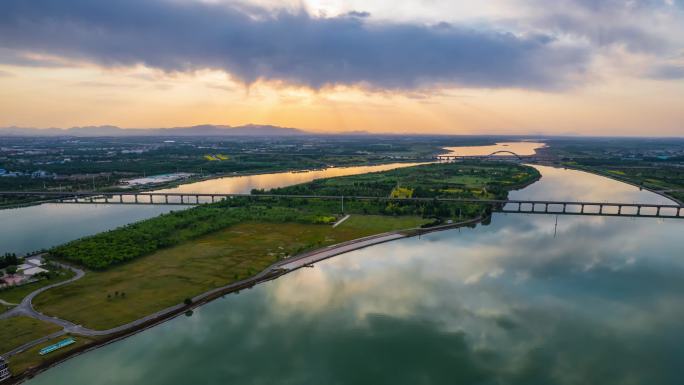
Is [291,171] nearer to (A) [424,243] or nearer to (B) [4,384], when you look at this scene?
(A) [424,243]

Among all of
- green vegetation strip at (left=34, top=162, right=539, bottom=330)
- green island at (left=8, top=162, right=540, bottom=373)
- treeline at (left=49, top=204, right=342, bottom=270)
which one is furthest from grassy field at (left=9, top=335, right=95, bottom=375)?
treeline at (left=49, top=204, right=342, bottom=270)

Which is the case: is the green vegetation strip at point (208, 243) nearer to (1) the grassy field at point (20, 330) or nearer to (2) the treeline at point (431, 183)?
(2) the treeline at point (431, 183)

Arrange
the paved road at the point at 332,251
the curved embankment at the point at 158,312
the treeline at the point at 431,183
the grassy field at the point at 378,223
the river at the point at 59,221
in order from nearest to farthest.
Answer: the curved embankment at the point at 158,312, the paved road at the point at 332,251, the river at the point at 59,221, the grassy field at the point at 378,223, the treeline at the point at 431,183

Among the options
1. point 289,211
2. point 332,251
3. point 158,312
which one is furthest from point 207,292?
point 289,211

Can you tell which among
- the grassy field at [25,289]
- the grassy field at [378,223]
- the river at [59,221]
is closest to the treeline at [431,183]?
the grassy field at [378,223]

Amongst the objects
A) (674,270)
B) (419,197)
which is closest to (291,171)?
(419,197)

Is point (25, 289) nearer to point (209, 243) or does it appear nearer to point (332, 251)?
point (209, 243)
